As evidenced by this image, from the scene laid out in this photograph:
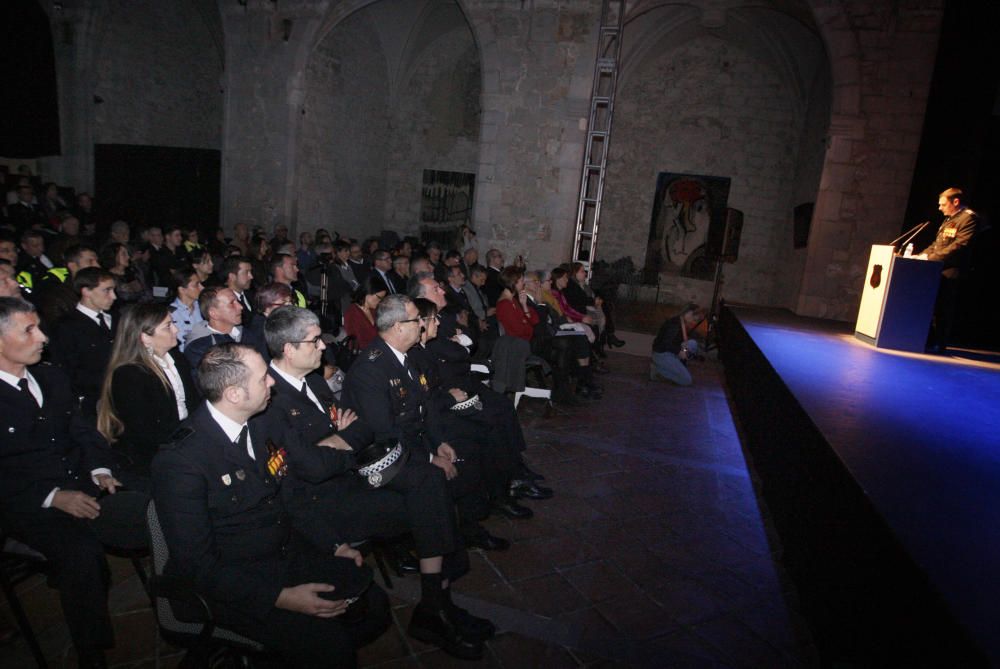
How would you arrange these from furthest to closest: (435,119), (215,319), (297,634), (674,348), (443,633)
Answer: (435,119) < (674,348) < (215,319) < (443,633) < (297,634)

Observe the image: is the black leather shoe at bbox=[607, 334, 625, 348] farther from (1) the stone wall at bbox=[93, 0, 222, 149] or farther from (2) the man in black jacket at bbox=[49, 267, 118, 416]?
(1) the stone wall at bbox=[93, 0, 222, 149]

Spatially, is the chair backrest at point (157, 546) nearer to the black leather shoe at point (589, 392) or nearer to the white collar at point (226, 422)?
the white collar at point (226, 422)

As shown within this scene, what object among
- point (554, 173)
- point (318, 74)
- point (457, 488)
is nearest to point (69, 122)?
point (318, 74)

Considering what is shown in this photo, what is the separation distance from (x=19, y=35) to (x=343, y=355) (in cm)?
1131

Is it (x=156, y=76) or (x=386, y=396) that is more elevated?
(x=156, y=76)

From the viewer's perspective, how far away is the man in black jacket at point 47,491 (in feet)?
7.32

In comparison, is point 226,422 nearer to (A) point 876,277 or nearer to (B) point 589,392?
(B) point 589,392

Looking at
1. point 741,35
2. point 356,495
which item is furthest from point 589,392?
point 741,35

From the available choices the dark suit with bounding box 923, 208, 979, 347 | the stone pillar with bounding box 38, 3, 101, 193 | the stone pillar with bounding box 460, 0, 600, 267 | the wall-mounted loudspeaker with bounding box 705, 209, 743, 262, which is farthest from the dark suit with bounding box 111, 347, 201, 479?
the wall-mounted loudspeaker with bounding box 705, 209, 743, 262

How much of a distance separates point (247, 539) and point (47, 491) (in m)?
0.99

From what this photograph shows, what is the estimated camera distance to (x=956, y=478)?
281 cm

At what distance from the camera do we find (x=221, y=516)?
199 centimetres

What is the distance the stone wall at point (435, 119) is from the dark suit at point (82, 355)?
42.1 ft

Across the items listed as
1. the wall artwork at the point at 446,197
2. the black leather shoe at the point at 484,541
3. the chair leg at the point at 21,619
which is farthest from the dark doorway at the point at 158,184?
the chair leg at the point at 21,619
